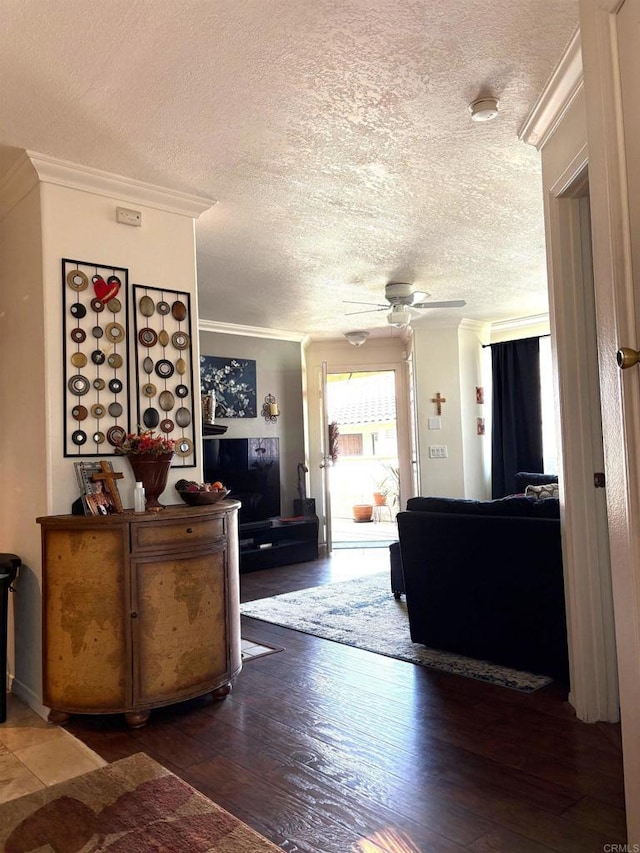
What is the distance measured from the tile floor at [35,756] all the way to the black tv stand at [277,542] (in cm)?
347

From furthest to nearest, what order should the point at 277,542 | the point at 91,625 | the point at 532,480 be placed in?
the point at 277,542, the point at 532,480, the point at 91,625

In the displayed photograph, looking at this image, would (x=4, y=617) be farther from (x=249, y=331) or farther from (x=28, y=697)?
(x=249, y=331)

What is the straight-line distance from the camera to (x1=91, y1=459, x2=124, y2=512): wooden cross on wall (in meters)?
2.84

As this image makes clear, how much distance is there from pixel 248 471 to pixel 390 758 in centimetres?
460

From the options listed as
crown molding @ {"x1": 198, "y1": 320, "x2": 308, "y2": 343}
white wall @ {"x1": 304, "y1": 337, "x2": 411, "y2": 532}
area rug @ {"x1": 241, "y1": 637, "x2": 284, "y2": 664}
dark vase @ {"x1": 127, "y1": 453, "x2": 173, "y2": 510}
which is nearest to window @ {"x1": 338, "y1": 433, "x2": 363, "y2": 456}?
white wall @ {"x1": 304, "y1": 337, "x2": 411, "y2": 532}

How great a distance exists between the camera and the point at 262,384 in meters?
7.14

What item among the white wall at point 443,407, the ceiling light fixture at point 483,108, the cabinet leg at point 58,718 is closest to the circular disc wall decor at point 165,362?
the cabinet leg at point 58,718

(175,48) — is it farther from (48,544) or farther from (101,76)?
(48,544)

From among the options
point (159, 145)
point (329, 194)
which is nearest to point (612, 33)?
point (159, 145)

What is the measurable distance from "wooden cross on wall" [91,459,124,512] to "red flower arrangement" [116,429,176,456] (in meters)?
0.11

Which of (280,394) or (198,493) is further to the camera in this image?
(280,394)

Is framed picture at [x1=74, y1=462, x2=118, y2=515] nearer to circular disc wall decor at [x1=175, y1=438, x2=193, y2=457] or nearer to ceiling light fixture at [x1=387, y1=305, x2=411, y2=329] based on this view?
circular disc wall decor at [x1=175, y1=438, x2=193, y2=457]

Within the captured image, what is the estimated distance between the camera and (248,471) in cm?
671

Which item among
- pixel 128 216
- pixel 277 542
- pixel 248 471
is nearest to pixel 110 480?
pixel 128 216
